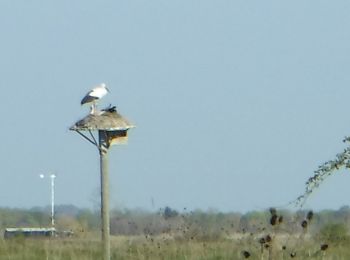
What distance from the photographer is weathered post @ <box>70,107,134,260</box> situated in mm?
13297

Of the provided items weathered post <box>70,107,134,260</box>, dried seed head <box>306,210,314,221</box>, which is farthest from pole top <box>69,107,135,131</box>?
dried seed head <box>306,210,314,221</box>

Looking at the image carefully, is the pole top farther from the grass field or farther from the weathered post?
the grass field

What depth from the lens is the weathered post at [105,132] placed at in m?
13.3

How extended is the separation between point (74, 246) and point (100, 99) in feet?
24.6

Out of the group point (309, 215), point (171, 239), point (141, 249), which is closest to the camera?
point (309, 215)

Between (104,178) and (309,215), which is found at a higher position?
(104,178)

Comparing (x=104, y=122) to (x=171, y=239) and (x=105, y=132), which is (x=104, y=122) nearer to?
(x=105, y=132)

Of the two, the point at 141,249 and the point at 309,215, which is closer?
the point at 309,215

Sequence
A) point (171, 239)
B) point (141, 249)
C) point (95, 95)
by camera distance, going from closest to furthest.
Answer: point (95, 95) < point (141, 249) < point (171, 239)

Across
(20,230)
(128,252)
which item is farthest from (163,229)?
(20,230)

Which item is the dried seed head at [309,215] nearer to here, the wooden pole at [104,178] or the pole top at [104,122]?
the pole top at [104,122]

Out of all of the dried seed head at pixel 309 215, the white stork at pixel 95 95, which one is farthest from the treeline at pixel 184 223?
the dried seed head at pixel 309 215

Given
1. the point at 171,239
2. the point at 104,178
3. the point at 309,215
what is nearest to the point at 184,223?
the point at 171,239

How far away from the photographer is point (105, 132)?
1348 centimetres
